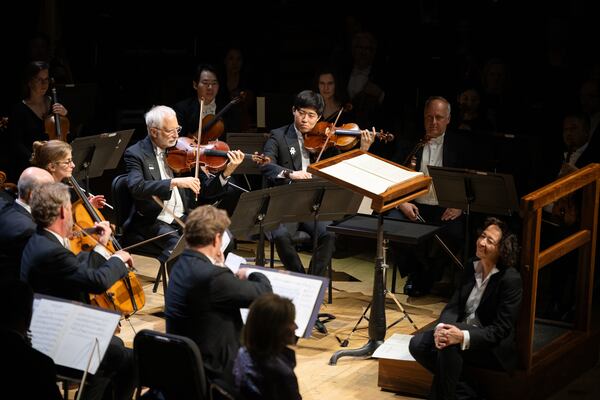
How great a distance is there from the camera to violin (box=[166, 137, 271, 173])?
6.00 m

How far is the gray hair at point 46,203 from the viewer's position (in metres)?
4.20

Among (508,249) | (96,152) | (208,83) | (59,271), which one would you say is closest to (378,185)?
(508,249)

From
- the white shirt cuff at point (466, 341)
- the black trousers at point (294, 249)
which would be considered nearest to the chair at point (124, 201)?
the black trousers at point (294, 249)

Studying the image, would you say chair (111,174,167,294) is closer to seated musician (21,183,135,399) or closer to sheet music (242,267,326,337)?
seated musician (21,183,135,399)

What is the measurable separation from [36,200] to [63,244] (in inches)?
9.4

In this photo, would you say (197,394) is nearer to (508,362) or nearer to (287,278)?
(287,278)

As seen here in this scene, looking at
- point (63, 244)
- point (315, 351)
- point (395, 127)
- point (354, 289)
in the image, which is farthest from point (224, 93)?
point (63, 244)

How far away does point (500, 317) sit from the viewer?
182 inches

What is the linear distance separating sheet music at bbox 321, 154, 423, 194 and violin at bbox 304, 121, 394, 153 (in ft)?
3.36

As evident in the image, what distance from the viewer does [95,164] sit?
637 centimetres

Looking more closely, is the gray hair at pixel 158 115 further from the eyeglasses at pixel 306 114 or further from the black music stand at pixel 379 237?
the black music stand at pixel 379 237

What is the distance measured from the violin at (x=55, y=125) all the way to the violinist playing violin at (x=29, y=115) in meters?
0.03

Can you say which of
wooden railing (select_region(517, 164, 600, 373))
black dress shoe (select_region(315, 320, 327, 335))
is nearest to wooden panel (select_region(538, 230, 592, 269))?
wooden railing (select_region(517, 164, 600, 373))

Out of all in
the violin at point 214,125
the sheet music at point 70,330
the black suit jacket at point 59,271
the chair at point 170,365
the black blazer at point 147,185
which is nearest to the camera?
the chair at point 170,365
